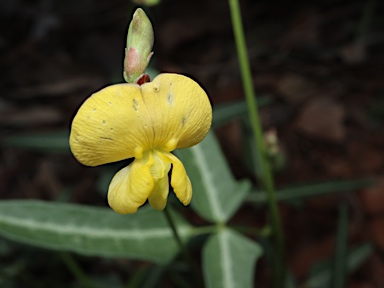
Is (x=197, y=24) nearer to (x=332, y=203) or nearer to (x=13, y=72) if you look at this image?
(x=13, y=72)

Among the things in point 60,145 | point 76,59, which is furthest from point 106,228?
point 76,59

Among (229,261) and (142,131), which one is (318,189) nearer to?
(229,261)

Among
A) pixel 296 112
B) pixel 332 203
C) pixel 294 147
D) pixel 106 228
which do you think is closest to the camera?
pixel 106 228

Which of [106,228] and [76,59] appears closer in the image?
[106,228]

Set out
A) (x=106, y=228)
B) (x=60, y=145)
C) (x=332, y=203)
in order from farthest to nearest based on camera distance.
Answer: (x=332, y=203) → (x=60, y=145) → (x=106, y=228)

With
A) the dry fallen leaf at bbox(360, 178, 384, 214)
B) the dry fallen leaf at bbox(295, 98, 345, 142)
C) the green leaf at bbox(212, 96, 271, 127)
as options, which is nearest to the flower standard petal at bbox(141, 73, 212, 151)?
the green leaf at bbox(212, 96, 271, 127)

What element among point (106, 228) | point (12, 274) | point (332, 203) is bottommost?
point (332, 203)
